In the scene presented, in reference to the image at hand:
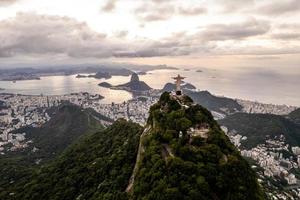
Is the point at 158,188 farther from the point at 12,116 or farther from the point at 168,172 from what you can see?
the point at 12,116

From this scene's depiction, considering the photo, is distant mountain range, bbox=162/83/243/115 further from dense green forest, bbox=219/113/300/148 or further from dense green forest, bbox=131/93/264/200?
dense green forest, bbox=131/93/264/200

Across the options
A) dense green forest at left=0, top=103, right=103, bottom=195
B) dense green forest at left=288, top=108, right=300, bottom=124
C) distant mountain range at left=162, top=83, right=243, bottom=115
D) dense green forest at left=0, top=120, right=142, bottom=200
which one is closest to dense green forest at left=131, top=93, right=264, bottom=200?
dense green forest at left=0, top=120, right=142, bottom=200

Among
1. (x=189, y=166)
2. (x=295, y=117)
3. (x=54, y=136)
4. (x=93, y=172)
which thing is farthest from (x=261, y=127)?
(x=189, y=166)

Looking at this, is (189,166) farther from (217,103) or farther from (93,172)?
(217,103)

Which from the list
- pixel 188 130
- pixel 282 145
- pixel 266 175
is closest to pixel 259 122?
pixel 282 145

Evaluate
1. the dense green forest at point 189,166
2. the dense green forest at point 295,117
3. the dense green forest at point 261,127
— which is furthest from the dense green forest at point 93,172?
the dense green forest at point 295,117
